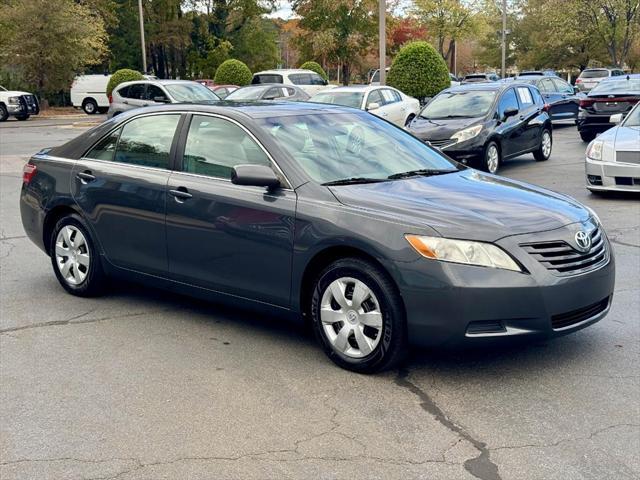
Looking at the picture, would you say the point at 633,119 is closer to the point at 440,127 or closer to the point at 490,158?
the point at 490,158

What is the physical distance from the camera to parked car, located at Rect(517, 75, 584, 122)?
22.8 meters

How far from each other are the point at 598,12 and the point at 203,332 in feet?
167

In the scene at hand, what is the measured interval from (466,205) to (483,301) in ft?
2.17

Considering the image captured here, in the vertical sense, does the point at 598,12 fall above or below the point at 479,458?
above

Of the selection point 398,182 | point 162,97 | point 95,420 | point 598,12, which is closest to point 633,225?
point 398,182

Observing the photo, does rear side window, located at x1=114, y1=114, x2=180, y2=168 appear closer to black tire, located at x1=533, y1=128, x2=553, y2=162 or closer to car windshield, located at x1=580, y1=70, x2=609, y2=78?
black tire, located at x1=533, y1=128, x2=553, y2=162

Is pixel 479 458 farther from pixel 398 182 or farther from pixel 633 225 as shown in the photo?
pixel 633 225

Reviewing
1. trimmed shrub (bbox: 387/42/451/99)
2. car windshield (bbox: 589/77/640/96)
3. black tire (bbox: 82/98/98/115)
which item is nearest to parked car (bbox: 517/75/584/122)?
car windshield (bbox: 589/77/640/96)

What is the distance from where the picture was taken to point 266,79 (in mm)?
30734

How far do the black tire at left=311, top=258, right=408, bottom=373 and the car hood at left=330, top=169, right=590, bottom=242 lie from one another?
0.35 m

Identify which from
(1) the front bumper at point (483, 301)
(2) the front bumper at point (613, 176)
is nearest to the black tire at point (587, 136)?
(2) the front bumper at point (613, 176)

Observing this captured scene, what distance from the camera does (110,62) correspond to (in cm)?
5384

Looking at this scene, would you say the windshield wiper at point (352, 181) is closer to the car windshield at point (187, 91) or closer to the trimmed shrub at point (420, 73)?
the car windshield at point (187, 91)

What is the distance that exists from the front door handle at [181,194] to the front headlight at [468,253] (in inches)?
72.5
